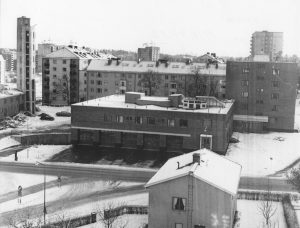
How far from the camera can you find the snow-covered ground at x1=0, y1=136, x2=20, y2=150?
196 ft

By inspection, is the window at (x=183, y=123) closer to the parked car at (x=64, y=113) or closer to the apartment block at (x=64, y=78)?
the parked car at (x=64, y=113)

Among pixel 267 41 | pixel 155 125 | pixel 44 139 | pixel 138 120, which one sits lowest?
pixel 44 139

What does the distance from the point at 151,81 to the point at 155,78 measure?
119 centimetres

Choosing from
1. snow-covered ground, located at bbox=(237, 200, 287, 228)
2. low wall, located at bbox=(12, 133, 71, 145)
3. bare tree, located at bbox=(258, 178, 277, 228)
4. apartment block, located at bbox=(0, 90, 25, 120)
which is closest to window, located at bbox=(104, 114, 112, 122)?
low wall, located at bbox=(12, 133, 71, 145)

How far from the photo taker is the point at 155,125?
188 ft

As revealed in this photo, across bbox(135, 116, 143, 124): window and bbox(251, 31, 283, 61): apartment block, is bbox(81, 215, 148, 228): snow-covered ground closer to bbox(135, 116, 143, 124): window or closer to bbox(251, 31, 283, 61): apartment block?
bbox(135, 116, 143, 124): window

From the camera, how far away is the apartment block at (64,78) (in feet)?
323

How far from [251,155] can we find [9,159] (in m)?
29.6

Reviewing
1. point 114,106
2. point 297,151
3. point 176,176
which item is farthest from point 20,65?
point 176,176

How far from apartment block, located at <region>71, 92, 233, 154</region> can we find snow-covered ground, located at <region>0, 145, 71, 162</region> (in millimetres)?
3243

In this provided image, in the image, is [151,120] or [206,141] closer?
[206,141]

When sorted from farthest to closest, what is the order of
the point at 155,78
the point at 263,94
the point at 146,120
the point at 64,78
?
the point at 64,78
the point at 155,78
the point at 263,94
the point at 146,120

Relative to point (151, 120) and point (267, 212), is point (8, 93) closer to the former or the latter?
point (151, 120)

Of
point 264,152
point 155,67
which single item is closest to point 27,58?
point 155,67
